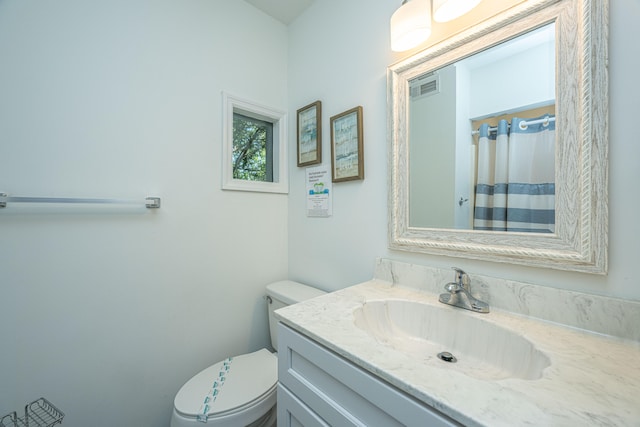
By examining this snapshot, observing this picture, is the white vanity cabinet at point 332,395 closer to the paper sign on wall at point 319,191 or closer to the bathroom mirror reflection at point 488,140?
the bathroom mirror reflection at point 488,140

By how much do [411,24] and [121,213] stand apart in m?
1.41

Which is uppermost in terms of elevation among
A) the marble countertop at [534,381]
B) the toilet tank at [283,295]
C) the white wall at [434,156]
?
the white wall at [434,156]

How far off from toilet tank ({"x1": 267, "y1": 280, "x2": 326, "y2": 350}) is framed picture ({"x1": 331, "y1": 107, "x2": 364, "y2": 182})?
2.08 ft

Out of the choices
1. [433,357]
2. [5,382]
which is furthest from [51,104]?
[433,357]

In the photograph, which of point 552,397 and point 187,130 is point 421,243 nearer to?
point 552,397

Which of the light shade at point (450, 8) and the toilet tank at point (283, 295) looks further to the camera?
the toilet tank at point (283, 295)

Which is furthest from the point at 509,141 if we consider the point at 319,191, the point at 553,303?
the point at 319,191

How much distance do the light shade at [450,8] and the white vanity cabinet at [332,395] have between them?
1150 mm

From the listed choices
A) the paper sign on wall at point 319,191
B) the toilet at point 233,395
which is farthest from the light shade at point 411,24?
the toilet at point 233,395

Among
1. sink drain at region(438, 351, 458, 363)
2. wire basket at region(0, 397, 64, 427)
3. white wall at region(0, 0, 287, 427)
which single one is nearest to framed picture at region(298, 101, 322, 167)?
white wall at region(0, 0, 287, 427)

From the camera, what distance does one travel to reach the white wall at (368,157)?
61cm

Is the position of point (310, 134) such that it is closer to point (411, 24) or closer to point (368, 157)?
point (368, 157)

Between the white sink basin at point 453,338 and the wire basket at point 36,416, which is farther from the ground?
the white sink basin at point 453,338

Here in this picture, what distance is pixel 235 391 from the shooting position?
39.6 inches
